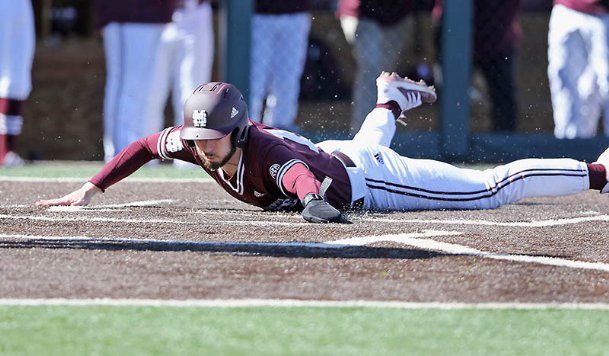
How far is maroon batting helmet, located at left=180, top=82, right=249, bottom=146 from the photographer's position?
6160 mm

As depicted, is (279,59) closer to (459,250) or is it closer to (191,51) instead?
(191,51)

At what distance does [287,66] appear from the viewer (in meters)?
10.8

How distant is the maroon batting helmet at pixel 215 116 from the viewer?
6160 mm

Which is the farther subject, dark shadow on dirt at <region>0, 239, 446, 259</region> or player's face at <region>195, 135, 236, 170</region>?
player's face at <region>195, 135, 236, 170</region>

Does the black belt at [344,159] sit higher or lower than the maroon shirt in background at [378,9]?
lower

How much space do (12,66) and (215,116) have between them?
4.58 meters

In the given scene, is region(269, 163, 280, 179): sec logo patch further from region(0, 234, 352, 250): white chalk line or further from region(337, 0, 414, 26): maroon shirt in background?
region(337, 0, 414, 26): maroon shirt in background

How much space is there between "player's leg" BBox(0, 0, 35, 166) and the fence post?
3.49 m

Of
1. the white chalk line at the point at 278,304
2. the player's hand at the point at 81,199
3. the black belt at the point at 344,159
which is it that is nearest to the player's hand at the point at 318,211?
the black belt at the point at 344,159

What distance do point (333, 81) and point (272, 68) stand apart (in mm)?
3260

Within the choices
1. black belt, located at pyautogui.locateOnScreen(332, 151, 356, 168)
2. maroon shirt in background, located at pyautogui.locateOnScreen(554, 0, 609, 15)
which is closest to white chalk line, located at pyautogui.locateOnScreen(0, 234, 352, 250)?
black belt, located at pyautogui.locateOnScreen(332, 151, 356, 168)

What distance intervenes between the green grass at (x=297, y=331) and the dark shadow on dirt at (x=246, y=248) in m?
1.12

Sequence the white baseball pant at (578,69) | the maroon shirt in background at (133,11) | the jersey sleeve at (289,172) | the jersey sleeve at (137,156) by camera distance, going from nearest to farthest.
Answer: the jersey sleeve at (289,172)
the jersey sleeve at (137,156)
the maroon shirt in background at (133,11)
the white baseball pant at (578,69)

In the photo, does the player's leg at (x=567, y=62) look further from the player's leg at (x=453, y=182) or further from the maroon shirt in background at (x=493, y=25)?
the player's leg at (x=453, y=182)
